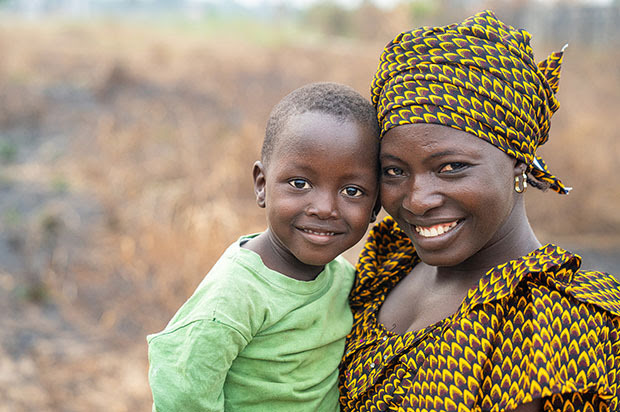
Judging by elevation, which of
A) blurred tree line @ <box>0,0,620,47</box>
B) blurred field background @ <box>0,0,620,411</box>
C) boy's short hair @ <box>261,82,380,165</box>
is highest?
boy's short hair @ <box>261,82,380,165</box>

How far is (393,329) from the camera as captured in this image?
1.81 m

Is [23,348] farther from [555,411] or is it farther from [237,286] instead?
[555,411]

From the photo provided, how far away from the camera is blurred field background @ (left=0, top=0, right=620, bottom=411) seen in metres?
4.32

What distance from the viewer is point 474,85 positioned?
1556 millimetres

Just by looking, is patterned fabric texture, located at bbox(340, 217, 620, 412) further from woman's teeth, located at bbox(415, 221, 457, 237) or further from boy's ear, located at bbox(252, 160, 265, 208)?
boy's ear, located at bbox(252, 160, 265, 208)

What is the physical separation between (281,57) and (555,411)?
37.6 feet

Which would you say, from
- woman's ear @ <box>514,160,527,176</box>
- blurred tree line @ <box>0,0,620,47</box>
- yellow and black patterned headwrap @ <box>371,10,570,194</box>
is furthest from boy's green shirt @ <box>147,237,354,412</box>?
blurred tree line @ <box>0,0,620,47</box>

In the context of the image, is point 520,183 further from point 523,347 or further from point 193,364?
point 193,364

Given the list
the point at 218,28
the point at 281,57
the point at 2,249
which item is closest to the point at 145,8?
the point at 218,28

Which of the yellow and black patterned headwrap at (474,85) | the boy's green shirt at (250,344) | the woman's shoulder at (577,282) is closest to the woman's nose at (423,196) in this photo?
the yellow and black patterned headwrap at (474,85)

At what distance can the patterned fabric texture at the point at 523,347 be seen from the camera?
138cm

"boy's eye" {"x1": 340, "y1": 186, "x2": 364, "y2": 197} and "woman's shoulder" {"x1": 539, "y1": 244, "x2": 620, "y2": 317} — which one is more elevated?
"boy's eye" {"x1": 340, "y1": 186, "x2": 364, "y2": 197}

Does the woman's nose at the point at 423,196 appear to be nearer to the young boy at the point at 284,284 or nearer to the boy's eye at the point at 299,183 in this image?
the young boy at the point at 284,284

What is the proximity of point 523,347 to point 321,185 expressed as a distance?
25.3 inches
